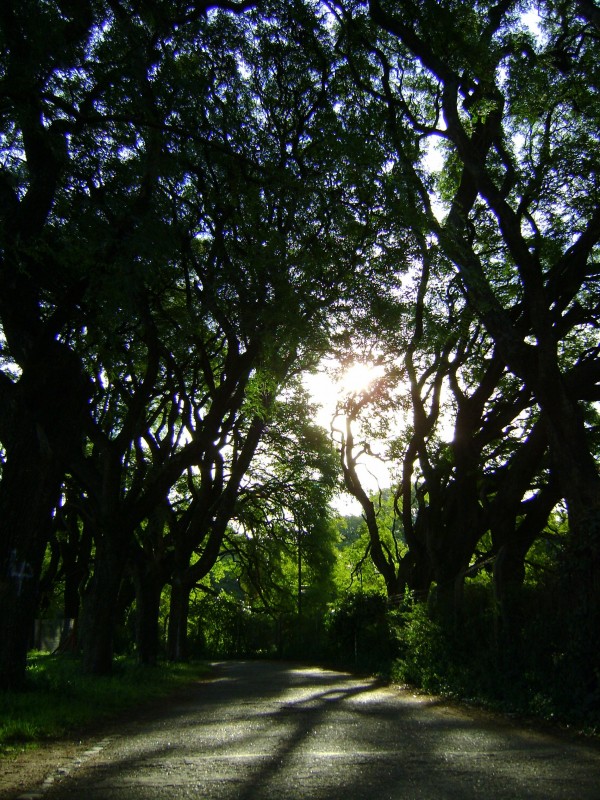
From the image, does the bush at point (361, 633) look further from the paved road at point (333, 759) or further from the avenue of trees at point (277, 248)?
the paved road at point (333, 759)

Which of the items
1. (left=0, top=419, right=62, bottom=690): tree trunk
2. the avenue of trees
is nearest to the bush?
the avenue of trees

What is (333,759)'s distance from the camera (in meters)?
6.25

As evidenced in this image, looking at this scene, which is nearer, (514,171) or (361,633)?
(514,171)

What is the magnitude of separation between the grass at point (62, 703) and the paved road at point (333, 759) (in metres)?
0.77

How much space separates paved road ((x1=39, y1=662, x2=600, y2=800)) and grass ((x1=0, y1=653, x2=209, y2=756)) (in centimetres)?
77

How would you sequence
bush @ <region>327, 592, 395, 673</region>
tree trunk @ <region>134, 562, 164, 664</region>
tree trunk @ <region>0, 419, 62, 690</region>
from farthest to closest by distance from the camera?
1. tree trunk @ <region>134, 562, 164, 664</region>
2. bush @ <region>327, 592, 395, 673</region>
3. tree trunk @ <region>0, 419, 62, 690</region>

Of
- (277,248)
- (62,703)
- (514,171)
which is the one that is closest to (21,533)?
(62,703)

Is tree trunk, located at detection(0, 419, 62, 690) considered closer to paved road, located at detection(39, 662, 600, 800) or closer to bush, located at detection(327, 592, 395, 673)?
paved road, located at detection(39, 662, 600, 800)

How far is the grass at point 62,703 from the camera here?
782 centimetres

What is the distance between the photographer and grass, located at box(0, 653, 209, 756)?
7.82 meters

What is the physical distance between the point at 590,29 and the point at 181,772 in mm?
14477

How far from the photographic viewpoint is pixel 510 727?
27.7 feet

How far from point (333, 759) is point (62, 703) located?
5.25 meters

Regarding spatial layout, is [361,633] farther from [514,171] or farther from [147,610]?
[514,171]
